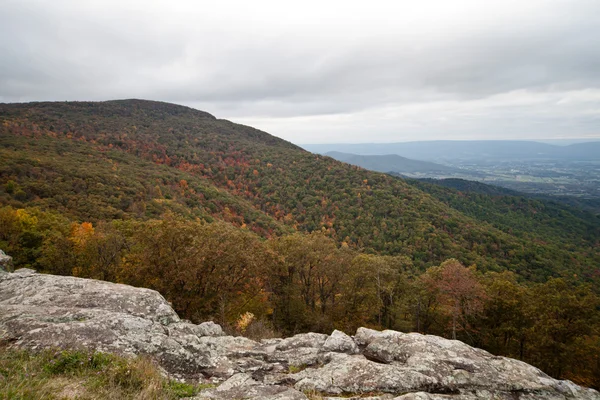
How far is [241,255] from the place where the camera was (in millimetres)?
19875

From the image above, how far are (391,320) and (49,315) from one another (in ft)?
101

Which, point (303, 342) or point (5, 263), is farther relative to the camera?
point (5, 263)

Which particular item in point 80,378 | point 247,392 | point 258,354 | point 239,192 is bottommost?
point 239,192

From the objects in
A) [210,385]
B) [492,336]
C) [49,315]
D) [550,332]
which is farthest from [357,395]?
[492,336]

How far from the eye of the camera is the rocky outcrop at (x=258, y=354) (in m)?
7.54

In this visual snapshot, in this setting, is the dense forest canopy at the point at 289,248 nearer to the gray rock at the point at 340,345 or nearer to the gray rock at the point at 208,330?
the gray rock at the point at 208,330

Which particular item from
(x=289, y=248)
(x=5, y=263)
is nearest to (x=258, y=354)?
(x=5, y=263)

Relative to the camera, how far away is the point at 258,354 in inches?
391

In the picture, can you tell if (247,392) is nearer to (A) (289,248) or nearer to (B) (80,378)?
(B) (80,378)

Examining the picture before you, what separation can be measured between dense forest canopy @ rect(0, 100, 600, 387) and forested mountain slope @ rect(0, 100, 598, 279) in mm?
551

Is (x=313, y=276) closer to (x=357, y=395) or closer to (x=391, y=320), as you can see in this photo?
(x=391, y=320)

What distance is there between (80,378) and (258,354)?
549cm

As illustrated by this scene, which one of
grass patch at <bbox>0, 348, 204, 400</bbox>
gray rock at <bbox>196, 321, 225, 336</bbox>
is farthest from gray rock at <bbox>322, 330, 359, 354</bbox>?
grass patch at <bbox>0, 348, 204, 400</bbox>

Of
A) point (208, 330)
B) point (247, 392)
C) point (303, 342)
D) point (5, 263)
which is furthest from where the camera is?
point (5, 263)
